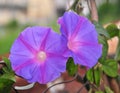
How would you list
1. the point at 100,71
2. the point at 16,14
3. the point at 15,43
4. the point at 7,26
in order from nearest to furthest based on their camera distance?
1. the point at 15,43
2. the point at 100,71
3. the point at 7,26
4. the point at 16,14

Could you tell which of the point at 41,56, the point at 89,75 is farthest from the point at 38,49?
the point at 89,75

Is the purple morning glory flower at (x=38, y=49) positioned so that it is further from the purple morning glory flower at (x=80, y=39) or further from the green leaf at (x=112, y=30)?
the green leaf at (x=112, y=30)

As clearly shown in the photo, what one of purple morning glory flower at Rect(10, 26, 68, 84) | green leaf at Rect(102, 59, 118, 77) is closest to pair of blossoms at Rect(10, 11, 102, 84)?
purple morning glory flower at Rect(10, 26, 68, 84)

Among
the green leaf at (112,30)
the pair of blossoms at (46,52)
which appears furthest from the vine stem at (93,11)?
the pair of blossoms at (46,52)

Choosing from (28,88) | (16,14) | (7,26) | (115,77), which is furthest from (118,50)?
(16,14)

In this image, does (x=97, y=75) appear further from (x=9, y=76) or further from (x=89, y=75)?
(x=9, y=76)

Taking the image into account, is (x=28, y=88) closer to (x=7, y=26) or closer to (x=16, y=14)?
(x=7, y=26)
